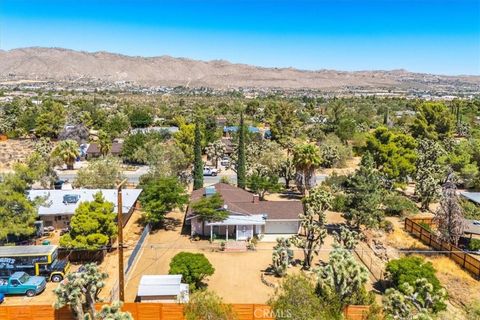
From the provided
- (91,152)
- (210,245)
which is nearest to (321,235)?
(210,245)

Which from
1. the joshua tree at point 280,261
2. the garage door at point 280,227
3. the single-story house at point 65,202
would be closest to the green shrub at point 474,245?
the garage door at point 280,227

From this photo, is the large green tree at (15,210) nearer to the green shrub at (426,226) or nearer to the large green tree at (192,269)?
the large green tree at (192,269)

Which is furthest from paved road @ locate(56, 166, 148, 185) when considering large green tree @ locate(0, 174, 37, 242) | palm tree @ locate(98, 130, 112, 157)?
large green tree @ locate(0, 174, 37, 242)

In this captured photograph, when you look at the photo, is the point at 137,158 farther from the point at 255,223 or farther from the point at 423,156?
the point at 423,156

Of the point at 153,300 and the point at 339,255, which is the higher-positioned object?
the point at 339,255

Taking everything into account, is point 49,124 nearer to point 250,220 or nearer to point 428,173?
point 250,220

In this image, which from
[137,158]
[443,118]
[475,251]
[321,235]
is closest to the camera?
[321,235]

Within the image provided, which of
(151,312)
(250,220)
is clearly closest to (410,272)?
(250,220)

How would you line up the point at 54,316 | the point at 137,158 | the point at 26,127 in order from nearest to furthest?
the point at 54,316 → the point at 137,158 → the point at 26,127
